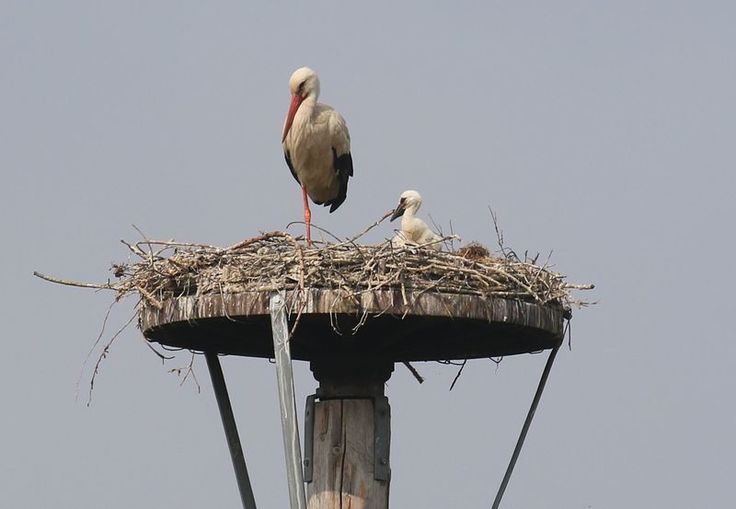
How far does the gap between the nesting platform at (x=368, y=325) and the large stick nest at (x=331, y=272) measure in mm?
49

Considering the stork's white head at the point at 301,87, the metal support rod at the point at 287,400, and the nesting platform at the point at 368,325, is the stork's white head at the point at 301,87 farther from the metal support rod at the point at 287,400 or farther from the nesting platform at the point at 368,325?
the metal support rod at the point at 287,400

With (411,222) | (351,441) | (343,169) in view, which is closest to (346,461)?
(351,441)

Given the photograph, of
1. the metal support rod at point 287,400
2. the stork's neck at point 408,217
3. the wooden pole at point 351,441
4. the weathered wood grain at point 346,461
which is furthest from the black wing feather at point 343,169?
the metal support rod at point 287,400

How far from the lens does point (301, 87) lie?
10031mm

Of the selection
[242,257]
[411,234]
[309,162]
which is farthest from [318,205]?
[242,257]

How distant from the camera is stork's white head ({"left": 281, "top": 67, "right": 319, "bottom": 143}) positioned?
10008 millimetres

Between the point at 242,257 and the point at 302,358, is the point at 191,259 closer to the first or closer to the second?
the point at 242,257

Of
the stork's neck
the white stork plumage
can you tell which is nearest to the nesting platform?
the white stork plumage

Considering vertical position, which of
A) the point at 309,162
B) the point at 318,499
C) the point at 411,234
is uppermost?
the point at 309,162

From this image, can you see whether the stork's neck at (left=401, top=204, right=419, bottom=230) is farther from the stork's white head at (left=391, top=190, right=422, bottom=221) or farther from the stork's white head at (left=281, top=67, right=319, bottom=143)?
the stork's white head at (left=281, top=67, right=319, bottom=143)

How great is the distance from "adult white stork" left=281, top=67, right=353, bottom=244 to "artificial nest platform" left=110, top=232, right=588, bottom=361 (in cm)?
265

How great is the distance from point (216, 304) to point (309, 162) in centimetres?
362

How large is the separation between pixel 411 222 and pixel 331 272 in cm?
302

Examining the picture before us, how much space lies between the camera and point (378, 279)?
6.67 metres
